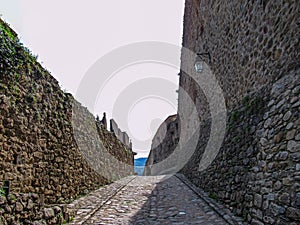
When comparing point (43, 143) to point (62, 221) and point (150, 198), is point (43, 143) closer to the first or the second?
point (62, 221)

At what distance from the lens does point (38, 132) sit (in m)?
4.36

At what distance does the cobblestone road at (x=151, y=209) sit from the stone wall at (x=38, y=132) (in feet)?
1.86

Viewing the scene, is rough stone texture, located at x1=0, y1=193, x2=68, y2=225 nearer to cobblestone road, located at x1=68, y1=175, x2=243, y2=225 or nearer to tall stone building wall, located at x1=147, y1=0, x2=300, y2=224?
cobblestone road, located at x1=68, y1=175, x2=243, y2=225

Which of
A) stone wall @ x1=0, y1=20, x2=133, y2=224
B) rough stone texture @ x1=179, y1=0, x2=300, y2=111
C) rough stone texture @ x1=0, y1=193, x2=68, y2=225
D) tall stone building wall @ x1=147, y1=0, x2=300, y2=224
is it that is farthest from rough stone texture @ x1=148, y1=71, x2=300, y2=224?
stone wall @ x1=0, y1=20, x2=133, y2=224

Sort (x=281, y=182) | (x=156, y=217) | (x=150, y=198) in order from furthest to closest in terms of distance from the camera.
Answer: (x=150, y=198)
(x=156, y=217)
(x=281, y=182)

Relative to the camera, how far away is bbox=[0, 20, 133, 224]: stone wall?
11.9 feet

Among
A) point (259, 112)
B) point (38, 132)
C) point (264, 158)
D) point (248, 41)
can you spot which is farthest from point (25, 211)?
point (248, 41)

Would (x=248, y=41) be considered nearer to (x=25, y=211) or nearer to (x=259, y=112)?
(x=259, y=112)

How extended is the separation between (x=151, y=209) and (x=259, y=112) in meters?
2.64

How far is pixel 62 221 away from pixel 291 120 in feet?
10.7

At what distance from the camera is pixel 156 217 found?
4.36m

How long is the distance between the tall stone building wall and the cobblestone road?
0.31 m

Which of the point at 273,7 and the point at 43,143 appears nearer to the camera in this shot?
the point at 273,7

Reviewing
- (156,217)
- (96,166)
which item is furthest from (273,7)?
(96,166)
